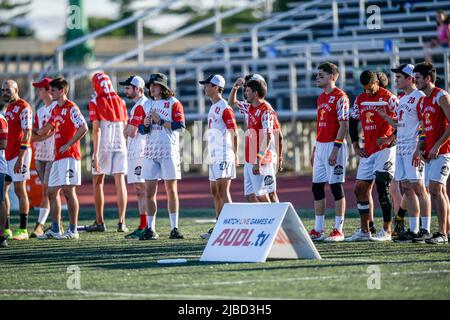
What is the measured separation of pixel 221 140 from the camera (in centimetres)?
1520

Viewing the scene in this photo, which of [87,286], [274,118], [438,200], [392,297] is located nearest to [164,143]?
[274,118]

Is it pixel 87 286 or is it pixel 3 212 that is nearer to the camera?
pixel 87 286

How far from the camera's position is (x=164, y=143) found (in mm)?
15094

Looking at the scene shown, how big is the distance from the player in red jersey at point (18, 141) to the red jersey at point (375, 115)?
4512 millimetres

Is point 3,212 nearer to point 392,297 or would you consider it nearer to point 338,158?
point 338,158

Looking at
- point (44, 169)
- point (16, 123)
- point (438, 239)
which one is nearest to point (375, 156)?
point (438, 239)

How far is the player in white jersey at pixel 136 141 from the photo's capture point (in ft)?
51.2

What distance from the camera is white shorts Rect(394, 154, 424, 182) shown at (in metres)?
13.6

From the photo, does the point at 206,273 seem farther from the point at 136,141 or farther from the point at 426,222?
the point at 136,141

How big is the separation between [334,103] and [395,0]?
56.8 ft

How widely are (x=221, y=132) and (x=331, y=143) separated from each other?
161cm

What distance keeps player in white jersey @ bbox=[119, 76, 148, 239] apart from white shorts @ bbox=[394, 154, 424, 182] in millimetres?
3621

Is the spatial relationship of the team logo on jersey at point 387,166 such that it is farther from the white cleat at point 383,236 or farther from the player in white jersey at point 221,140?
the player in white jersey at point 221,140

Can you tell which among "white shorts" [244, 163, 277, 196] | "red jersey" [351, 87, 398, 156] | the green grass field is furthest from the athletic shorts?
"red jersey" [351, 87, 398, 156]
